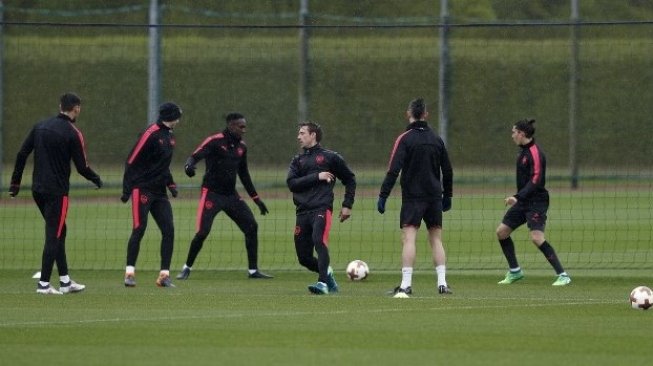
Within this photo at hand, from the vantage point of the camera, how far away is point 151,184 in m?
17.7

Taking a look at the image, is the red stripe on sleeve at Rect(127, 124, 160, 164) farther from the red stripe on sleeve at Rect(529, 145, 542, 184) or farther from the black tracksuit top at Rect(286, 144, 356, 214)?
the red stripe on sleeve at Rect(529, 145, 542, 184)

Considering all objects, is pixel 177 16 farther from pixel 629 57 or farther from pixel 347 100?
pixel 629 57

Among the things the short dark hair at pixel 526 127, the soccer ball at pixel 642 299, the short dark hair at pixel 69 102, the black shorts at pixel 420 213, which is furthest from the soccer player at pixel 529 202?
the short dark hair at pixel 69 102

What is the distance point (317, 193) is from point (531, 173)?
273cm

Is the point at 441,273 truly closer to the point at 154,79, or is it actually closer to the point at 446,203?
the point at 446,203

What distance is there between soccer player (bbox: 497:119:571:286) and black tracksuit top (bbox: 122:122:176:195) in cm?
394

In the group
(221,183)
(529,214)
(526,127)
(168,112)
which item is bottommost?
(529,214)

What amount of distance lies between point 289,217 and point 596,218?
5.87 m

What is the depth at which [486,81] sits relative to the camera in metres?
46.2

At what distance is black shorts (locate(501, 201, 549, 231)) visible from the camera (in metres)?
18.1

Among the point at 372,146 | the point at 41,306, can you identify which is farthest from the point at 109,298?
the point at 372,146

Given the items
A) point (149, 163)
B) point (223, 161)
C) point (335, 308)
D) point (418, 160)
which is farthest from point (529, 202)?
point (149, 163)

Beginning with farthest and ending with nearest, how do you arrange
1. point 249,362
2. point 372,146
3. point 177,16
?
point 177,16 → point 372,146 → point 249,362

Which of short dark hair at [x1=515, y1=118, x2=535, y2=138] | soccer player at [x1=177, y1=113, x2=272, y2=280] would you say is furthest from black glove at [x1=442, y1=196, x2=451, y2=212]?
soccer player at [x1=177, y1=113, x2=272, y2=280]
